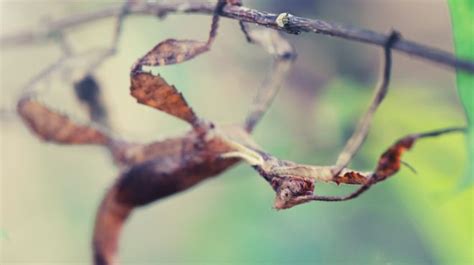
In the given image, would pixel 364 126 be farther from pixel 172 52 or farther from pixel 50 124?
pixel 50 124

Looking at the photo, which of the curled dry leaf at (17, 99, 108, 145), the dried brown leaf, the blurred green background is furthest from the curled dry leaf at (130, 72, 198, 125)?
the blurred green background

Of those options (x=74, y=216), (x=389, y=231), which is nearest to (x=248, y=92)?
(x=389, y=231)

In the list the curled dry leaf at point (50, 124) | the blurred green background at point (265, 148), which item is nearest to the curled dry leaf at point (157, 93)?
the curled dry leaf at point (50, 124)

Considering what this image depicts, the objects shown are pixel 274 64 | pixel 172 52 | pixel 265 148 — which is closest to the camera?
pixel 172 52

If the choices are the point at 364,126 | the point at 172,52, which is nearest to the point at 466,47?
the point at 364,126

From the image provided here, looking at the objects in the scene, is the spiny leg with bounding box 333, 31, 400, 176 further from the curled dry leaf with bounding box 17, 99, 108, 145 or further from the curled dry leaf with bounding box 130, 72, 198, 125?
the curled dry leaf with bounding box 17, 99, 108, 145

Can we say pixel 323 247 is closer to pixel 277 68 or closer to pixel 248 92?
pixel 248 92

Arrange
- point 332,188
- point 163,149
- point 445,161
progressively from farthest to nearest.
A: point 332,188, point 445,161, point 163,149

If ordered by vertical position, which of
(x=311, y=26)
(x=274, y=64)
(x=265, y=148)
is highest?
(x=311, y=26)
